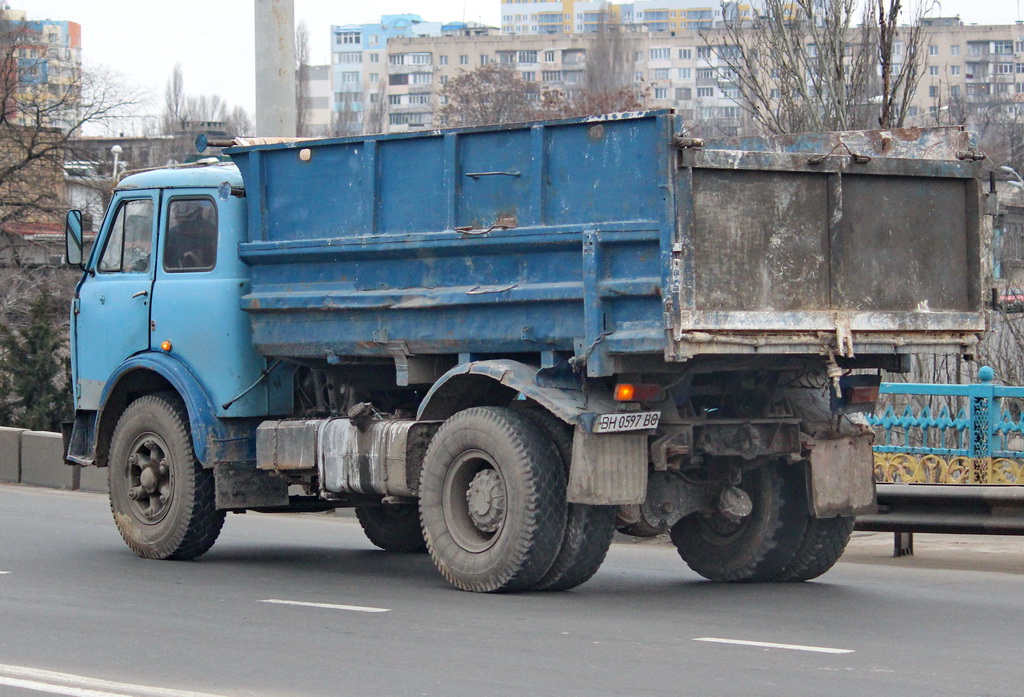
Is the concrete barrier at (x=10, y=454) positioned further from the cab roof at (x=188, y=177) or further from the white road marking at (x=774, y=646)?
the white road marking at (x=774, y=646)

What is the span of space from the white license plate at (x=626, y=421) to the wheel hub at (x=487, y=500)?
2.58 feet

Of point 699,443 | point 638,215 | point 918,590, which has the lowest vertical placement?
point 918,590

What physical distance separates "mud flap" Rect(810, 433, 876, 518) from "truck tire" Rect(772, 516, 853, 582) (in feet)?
1.78

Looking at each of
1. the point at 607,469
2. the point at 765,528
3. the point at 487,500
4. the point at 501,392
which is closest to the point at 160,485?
the point at 501,392

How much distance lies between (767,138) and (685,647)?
3.68 m

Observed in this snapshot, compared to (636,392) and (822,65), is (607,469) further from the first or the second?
(822,65)

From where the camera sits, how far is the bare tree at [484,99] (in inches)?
2864

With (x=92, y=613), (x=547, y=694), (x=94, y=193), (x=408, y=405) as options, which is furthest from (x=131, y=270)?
(x=94, y=193)

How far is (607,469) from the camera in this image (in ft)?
26.3

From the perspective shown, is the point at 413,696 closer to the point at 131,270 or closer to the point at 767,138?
the point at 767,138

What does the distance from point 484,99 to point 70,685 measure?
68.7 meters

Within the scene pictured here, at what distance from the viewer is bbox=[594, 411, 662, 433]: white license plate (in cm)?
802

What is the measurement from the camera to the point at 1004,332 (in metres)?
16.8

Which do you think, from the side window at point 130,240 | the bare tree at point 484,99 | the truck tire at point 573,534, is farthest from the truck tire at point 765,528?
the bare tree at point 484,99
